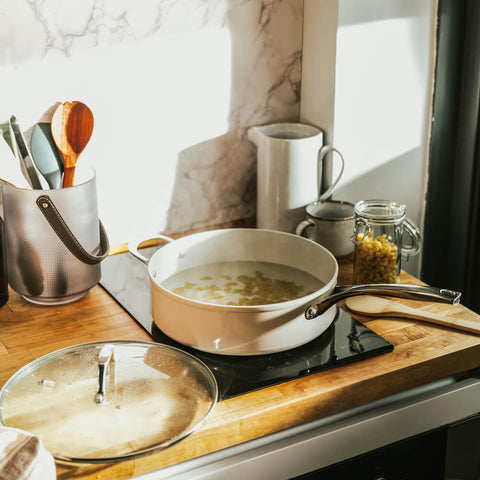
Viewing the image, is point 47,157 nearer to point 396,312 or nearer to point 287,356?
point 287,356

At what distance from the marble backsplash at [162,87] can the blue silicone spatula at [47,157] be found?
8 centimetres

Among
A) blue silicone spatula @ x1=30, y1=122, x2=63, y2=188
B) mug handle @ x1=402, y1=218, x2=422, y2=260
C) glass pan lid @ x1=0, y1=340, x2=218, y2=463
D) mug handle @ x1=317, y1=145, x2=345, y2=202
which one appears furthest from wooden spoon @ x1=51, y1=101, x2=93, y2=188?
mug handle @ x1=402, y1=218, x2=422, y2=260

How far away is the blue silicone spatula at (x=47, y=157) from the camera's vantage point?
110 cm

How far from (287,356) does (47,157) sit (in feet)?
1.73

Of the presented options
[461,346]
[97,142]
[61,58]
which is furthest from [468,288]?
[61,58]

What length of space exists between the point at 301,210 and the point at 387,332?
0.39 metres

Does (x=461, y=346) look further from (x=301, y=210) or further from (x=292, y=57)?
(x=292, y=57)

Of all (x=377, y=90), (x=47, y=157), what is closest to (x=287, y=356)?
(x=47, y=157)

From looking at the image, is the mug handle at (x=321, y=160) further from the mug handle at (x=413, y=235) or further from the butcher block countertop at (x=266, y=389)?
the butcher block countertop at (x=266, y=389)

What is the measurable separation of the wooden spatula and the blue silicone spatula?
54 centimetres

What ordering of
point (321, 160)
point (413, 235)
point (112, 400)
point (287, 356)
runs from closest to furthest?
1. point (112, 400)
2. point (287, 356)
3. point (413, 235)
4. point (321, 160)

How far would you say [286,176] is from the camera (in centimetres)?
130

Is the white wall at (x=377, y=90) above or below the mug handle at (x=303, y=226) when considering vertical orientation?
above

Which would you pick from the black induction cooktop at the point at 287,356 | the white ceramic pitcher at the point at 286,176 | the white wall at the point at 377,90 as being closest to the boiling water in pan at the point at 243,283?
the black induction cooktop at the point at 287,356
